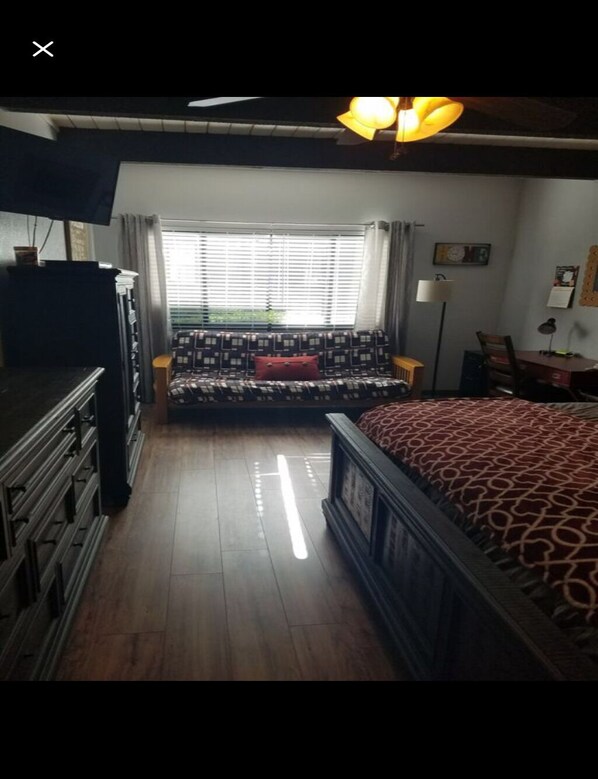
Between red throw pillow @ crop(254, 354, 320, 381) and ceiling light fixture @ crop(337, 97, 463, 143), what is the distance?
2.46m

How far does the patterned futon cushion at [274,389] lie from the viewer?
374cm

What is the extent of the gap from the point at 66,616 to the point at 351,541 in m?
1.15

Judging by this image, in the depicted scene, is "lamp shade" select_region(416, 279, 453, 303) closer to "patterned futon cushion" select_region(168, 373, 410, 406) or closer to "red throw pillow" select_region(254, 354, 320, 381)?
"patterned futon cushion" select_region(168, 373, 410, 406)

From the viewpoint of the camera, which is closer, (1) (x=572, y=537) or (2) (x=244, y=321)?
(1) (x=572, y=537)

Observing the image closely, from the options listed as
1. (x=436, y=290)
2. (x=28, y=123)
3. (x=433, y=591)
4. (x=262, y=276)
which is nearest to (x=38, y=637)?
(x=433, y=591)

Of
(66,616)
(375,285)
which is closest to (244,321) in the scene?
(375,285)

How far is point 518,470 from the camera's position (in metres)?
1.41

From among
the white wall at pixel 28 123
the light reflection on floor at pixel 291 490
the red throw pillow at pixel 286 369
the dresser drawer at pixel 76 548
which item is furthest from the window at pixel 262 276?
the dresser drawer at pixel 76 548

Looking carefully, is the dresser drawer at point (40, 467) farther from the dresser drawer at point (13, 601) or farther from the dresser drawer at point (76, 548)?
the dresser drawer at point (76, 548)

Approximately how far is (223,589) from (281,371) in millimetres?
2546

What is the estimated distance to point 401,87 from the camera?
1.43 feet

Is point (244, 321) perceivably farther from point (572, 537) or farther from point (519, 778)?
point (519, 778)

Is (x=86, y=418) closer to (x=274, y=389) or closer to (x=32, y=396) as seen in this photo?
(x=32, y=396)

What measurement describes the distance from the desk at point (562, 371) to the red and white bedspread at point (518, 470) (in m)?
1.09
